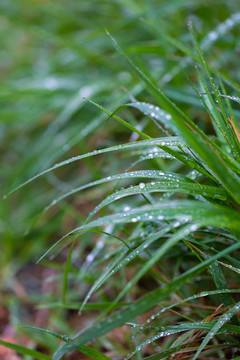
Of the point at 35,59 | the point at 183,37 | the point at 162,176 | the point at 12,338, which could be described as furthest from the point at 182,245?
the point at 35,59

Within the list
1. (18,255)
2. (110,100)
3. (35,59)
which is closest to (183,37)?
(110,100)

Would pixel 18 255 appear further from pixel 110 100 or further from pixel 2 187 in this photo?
pixel 110 100

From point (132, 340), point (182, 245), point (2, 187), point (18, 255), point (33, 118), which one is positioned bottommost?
point (132, 340)

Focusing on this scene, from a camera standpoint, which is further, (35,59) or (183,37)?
(35,59)

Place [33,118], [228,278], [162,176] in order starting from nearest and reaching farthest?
[162,176]
[228,278]
[33,118]

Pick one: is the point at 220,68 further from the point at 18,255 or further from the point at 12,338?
the point at 12,338

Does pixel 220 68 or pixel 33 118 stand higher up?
pixel 33 118

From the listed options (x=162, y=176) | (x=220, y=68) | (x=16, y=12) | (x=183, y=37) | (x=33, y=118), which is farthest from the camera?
(x=16, y=12)
